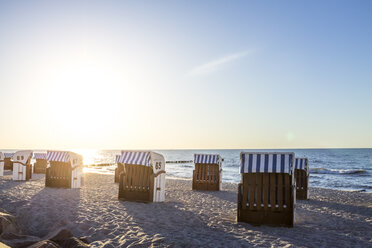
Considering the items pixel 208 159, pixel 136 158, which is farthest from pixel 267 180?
pixel 208 159

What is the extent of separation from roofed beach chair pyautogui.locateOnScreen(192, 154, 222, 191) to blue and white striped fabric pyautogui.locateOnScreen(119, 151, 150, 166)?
6077 millimetres

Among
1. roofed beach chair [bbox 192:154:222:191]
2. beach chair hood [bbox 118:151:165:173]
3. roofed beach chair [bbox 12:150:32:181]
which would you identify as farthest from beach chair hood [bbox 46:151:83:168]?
roofed beach chair [bbox 192:154:222:191]

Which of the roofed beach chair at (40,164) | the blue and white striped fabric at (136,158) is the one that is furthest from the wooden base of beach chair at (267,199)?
the roofed beach chair at (40,164)

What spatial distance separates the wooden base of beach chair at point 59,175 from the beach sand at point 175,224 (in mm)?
4238

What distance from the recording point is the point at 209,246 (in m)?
6.18

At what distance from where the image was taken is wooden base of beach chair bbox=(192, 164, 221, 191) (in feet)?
57.2

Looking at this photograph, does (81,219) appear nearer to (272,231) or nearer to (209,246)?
(209,246)

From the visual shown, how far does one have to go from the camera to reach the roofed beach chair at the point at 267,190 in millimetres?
8273

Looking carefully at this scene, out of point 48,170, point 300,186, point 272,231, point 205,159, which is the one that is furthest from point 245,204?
point 48,170

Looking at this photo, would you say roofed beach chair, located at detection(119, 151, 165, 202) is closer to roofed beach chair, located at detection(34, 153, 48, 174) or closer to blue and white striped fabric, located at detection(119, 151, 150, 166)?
blue and white striped fabric, located at detection(119, 151, 150, 166)

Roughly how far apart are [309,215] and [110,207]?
23.8ft

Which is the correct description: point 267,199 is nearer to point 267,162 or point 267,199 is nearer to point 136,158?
point 267,162

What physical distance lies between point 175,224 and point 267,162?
3.23 meters

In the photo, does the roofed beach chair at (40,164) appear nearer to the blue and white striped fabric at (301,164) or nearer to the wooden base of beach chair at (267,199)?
the blue and white striped fabric at (301,164)
